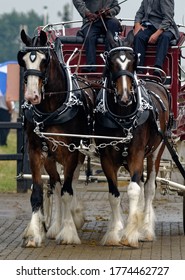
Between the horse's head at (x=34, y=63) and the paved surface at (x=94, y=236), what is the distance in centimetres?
164

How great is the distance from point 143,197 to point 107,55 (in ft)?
6.46

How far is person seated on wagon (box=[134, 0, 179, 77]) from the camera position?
1388 centimetres

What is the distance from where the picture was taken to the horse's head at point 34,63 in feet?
39.6

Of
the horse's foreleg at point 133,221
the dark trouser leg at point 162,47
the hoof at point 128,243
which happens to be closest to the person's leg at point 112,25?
the dark trouser leg at point 162,47

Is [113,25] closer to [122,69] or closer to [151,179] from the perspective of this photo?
[122,69]

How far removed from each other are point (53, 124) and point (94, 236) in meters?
1.81

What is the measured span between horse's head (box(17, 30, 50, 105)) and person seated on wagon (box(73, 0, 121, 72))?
1.56 m

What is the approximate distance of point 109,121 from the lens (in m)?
12.6

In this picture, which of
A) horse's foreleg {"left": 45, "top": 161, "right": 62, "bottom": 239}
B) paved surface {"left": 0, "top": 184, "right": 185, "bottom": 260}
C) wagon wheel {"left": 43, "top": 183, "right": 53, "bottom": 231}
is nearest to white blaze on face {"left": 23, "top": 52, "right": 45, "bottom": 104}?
horse's foreleg {"left": 45, "top": 161, "right": 62, "bottom": 239}

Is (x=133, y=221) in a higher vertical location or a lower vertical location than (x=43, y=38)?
lower

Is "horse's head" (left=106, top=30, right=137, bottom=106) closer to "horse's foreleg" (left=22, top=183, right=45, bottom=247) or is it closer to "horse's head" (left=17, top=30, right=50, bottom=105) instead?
"horse's head" (left=17, top=30, right=50, bottom=105)

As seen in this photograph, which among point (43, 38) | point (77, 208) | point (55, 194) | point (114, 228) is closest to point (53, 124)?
point (43, 38)

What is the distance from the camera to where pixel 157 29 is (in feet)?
46.4

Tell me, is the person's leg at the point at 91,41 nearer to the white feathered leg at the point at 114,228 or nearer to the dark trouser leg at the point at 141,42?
the dark trouser leg at the point at 141,42
